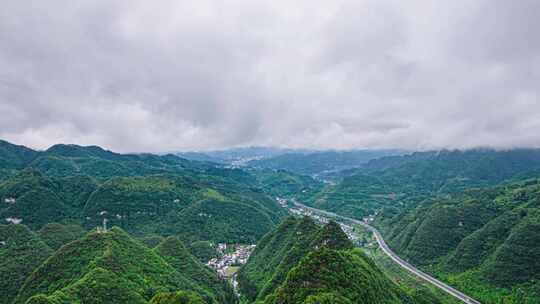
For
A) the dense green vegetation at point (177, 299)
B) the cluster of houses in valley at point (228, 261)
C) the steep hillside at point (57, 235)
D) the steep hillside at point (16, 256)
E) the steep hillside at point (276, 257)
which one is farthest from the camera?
the cluster of houses in valley at point (228, 261)

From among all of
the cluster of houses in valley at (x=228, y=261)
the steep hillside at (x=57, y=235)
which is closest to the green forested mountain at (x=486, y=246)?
the cluster of houses in valley at (x=228, y=261)

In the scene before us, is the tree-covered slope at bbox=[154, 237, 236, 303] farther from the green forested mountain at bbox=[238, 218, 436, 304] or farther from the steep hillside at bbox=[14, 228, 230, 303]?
the green forested mountain at bbox=[238, 218, 436, 304]

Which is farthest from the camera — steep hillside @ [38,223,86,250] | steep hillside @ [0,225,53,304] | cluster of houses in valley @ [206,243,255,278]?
cluster of houses in valley @ [206,243,255,278]

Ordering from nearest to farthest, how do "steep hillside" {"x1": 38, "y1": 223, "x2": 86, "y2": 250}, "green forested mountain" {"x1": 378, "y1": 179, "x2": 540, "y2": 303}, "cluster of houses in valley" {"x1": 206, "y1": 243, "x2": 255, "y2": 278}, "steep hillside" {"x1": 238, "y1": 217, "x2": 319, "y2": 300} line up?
1. "steep hillside" {"x1": 238, "y1": 217, "x2": 319, "y2": 300}
2. "green forested mountain" {"x1": 378, "y1": 179, "x2": 540, "y2": 303}
3. "steep hillside" {"x1": 38, "y1": 223, "x2": 86, "y2": 250}
4. "cluster of houses in valley" {"x1": 206, "y1": 243, "x2": 255, "y2": 278}

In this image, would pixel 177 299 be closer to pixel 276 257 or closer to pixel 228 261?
pixel 276 257

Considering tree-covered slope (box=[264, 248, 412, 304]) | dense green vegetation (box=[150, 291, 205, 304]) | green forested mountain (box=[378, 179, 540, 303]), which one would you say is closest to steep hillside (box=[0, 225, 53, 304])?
dense green vegetation (box=[150, 291, 205, 304])

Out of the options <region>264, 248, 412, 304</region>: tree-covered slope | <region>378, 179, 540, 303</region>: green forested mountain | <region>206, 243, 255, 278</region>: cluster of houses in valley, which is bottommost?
<region>206, 243, 255, 278</region>: cluster of houses in valley

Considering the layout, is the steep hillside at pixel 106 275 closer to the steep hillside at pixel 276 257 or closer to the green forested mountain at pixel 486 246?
the steep hillside at pixel 276 257

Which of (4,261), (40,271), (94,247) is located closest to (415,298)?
(94,247)
